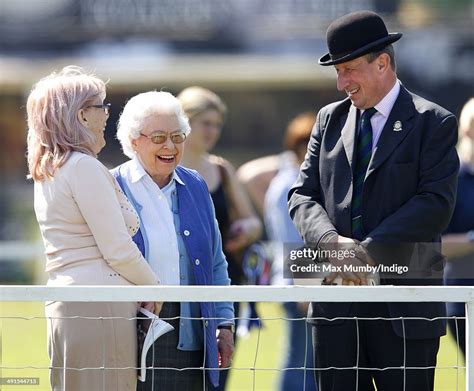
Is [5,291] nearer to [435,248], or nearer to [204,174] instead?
[435,248]

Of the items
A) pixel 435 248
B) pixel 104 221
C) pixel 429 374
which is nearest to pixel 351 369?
pixel 429 374

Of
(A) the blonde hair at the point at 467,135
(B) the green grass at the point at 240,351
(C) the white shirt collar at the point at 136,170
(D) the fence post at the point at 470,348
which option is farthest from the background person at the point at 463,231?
(C) the white shirt collar at the point at 136,170

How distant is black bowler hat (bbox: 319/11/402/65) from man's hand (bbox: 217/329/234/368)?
3.33 ft

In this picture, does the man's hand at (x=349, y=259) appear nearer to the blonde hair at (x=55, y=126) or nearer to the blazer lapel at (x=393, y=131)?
the blazer lapel at (x=393, y=131)

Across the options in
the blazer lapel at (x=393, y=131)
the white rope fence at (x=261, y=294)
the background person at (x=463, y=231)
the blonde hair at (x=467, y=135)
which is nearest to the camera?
the white rope fence at (x=261, y=294)

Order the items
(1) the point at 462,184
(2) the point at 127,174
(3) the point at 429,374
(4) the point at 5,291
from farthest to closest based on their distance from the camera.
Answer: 1. (1) the point at 462,184
2. (2) the point at 127,174
3. (3) the point at 429,374
4. (4) the point at 5,291

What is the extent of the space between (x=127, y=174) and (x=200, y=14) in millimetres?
9667

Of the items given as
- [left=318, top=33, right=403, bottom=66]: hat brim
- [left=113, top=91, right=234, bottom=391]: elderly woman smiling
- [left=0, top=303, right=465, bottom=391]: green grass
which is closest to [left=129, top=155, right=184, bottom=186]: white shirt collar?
[left=113, top=91, right=234, bottom=391]: elderly woman smiling

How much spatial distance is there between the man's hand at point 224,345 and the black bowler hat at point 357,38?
1014mm

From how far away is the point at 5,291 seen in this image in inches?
134

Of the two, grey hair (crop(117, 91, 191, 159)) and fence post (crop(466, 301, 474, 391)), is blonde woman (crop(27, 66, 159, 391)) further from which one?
fence post (crop(466, 301, 474, 391))

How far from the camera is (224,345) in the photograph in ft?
12.9

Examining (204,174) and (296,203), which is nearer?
(296,203)

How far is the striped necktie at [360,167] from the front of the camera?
3.66m
